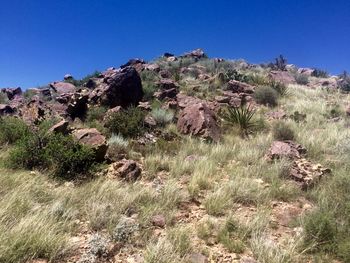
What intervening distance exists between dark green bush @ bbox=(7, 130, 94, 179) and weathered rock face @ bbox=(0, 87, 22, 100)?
14078 millimetres

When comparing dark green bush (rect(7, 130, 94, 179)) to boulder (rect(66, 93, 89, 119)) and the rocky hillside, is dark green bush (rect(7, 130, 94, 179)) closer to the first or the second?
the rocky hillside

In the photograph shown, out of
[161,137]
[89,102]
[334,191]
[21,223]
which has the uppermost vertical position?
[89,102]

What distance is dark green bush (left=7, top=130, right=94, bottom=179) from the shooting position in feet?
22.6

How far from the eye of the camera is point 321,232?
187 inches

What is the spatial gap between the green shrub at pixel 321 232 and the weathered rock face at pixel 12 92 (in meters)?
18.7

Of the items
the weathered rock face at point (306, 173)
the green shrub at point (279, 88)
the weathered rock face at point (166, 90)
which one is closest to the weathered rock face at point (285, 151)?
the weathered rock face at point (306, 173)

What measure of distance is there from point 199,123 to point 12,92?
14.5 metres

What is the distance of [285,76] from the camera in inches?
1065

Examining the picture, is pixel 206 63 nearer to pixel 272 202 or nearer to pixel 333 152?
pixel 333 152

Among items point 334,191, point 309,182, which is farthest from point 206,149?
point 334,191

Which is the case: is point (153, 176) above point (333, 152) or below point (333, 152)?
below

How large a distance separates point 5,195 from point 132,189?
2029 mm

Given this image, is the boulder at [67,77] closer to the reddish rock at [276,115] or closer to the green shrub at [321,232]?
the reddish rock at [276,115]

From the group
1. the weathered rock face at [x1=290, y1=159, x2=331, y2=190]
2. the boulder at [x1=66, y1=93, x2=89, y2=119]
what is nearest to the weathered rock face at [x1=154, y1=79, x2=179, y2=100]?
the boulder at [x1=66, y1=93, x2=89, y2=119]
